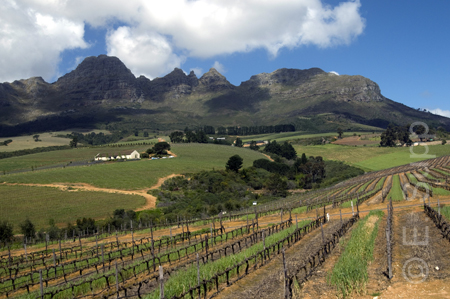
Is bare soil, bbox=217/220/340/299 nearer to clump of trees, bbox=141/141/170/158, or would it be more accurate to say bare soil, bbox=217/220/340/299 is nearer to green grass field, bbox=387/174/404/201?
green grass field, bbox=387/174/404/201

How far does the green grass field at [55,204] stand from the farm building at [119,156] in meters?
48.2

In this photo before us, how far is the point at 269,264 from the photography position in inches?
733

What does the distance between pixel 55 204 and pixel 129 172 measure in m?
35.0

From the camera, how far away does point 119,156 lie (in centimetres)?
13200

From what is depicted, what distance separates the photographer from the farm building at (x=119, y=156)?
129188mm

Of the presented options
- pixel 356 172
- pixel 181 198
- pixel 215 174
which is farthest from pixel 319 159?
pixel 181 198

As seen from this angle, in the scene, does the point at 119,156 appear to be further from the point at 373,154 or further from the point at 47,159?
the point at 373,154

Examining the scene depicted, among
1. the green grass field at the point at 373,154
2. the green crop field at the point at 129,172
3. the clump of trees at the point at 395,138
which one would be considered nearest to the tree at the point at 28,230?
the green crop field at the point at 129,172

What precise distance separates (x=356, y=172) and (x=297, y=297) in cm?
9397

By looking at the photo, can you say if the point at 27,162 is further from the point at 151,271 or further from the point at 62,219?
the point at 151,271

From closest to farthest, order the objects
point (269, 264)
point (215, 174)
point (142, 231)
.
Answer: point (269, 264), point (142, 231), point (215, 174)

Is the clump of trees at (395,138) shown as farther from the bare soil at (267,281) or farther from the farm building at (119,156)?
the bare soil at (267,281)

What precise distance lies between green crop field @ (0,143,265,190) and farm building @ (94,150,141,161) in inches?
268

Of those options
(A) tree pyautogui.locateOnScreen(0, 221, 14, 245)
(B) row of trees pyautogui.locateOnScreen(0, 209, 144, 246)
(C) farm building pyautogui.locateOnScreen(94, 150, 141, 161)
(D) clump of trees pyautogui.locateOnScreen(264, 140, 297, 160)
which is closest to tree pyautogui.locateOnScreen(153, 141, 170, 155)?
(C) farm building pyautogui.locateOnScreen(94, 150, 141, 161)
